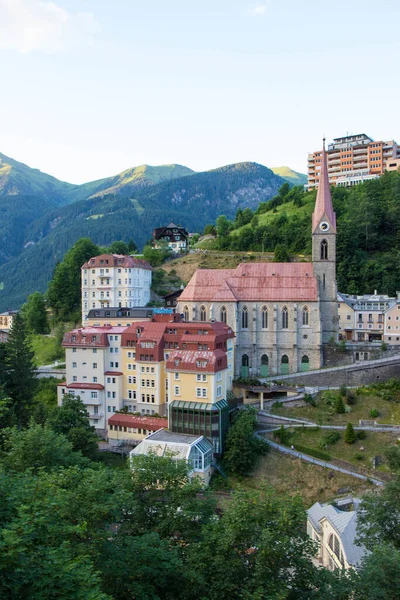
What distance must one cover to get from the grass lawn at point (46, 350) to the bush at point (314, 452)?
129ft

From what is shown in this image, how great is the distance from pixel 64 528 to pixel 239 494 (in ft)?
30.4

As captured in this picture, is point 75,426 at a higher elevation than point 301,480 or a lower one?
higher

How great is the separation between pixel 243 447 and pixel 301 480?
6105 mm

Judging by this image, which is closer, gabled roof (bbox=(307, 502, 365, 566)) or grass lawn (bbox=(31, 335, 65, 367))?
gabled roof (bbox=(307, 502, 365, 566))

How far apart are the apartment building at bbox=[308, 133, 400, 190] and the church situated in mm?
67478

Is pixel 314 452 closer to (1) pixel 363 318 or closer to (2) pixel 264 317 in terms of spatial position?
(2) pixel 264 317

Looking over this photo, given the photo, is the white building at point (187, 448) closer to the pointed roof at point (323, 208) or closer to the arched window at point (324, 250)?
the arched window at point (324, 250)

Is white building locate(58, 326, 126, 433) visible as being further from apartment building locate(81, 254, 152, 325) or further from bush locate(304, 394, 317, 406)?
bush locate(304, 394, 317, 406)

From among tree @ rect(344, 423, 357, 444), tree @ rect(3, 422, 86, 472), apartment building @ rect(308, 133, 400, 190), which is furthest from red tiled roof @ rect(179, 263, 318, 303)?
apartment building @ rect(308, 133, 400, 190)

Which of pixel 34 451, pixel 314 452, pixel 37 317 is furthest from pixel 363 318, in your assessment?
pixel 37 317

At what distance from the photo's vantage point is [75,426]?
4800 centimetres

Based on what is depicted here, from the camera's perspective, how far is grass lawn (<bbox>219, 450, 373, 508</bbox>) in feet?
147

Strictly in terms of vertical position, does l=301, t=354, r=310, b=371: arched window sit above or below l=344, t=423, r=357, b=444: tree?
above

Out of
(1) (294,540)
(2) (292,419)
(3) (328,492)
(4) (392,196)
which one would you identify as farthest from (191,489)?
(4) (392,196)
